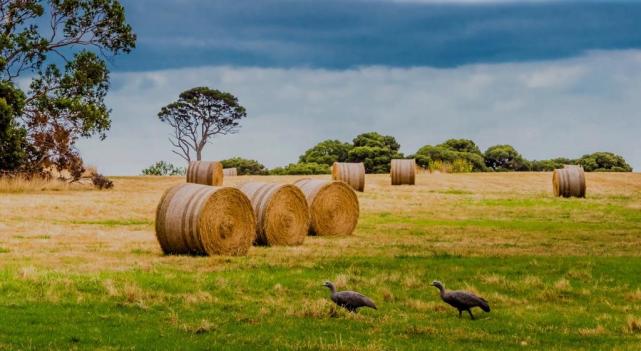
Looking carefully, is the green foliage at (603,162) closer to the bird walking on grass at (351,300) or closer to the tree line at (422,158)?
the tree line at (422,158)

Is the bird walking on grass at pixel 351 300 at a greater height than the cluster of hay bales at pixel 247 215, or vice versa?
the cluster of hay bales at pixel 247 215

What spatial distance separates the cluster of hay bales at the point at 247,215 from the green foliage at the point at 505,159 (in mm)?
69079

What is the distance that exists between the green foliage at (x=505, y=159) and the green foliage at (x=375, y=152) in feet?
35.8

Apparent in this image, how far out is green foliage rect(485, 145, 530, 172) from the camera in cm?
8988

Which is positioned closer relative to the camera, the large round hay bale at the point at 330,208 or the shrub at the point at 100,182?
the large round hay bale at the point at 330,208

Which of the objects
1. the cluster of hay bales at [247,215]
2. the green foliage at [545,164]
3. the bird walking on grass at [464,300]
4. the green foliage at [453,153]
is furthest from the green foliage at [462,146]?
the bird walking on grass at [464,300]

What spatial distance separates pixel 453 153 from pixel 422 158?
167 inches

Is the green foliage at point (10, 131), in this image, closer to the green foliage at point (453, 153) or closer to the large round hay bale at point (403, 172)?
the large round hay bale at point (403, 172)

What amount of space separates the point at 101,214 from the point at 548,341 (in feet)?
70.0

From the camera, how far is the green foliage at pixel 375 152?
8256 cm

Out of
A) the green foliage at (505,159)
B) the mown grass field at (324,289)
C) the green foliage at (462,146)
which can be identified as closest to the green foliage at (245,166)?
the green foliage at (462,146)

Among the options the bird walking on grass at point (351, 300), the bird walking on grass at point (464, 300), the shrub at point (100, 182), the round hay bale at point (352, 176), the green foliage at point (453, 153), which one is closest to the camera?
the bird walking on grass at point (464, 300)

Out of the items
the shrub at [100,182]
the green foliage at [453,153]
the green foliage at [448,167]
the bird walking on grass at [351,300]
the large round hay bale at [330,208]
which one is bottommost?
the bird walking on grass at [351,300]

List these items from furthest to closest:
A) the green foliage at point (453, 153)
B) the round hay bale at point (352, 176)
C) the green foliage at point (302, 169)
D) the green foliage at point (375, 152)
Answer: the green foliage at point (453, 153)
the green foliage at point (375, 152)
the green foliage at point (302, 169)
the round hay bale at point (352, 176)
